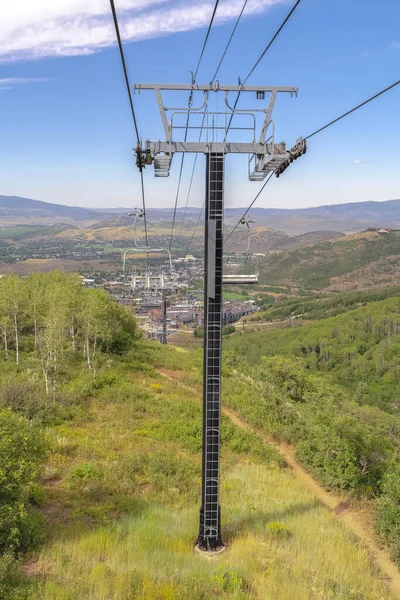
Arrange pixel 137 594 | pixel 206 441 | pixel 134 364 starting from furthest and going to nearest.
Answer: pixel 134 364
pixel 206 441
pixel 137 594

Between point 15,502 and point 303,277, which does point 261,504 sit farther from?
point 303,277

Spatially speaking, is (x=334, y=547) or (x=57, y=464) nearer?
(x=334, y=547)

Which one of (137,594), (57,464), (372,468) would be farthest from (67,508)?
(372,468)

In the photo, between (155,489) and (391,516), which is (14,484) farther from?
(391,516)

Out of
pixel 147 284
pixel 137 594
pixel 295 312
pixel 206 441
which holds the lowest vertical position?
pixel 295 312

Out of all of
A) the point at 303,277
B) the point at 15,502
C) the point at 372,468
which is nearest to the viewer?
the point at 15,502

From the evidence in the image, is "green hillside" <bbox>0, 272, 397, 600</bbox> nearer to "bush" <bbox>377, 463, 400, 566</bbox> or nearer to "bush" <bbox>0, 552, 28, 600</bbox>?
"bush" <bbox>0, 552, 28, 600</bbox>

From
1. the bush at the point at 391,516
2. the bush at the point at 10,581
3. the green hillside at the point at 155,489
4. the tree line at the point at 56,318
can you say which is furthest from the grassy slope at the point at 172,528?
the tree line at the point at 56,318

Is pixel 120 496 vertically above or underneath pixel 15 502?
underneath
